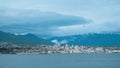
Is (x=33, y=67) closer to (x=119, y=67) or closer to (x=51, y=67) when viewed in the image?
(x=51, y=67)

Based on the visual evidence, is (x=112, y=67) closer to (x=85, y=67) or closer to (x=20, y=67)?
(x=85, y=67)

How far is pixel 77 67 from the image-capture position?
586 feet

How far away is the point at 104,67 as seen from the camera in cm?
17900

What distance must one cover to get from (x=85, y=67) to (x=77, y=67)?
4316 millimetres

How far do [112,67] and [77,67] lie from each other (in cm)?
1882

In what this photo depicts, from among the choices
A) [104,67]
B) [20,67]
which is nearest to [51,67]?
[20,67]

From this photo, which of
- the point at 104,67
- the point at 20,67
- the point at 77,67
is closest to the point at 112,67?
the point at 104,67

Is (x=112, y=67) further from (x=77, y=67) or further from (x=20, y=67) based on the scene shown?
(x=20, y=67)

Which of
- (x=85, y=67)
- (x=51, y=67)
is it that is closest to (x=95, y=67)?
(x=85, y=67)

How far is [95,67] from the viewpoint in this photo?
579ft

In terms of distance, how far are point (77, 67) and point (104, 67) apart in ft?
48.1

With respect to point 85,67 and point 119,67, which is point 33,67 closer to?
point 85,67

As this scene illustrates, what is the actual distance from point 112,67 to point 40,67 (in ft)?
128

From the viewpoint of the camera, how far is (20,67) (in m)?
180
